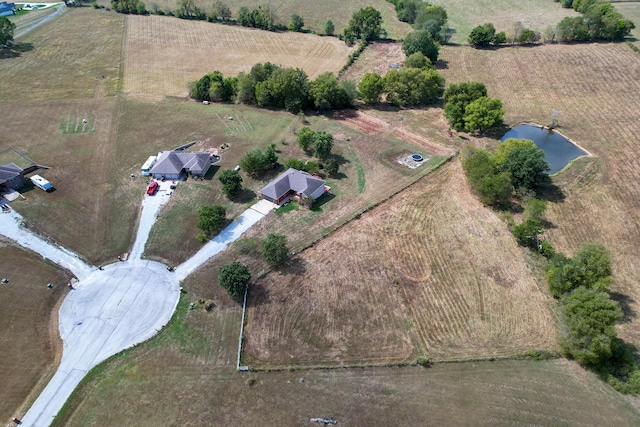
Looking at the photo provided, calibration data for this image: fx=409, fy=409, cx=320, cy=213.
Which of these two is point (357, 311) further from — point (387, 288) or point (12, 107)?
point (12, 107)

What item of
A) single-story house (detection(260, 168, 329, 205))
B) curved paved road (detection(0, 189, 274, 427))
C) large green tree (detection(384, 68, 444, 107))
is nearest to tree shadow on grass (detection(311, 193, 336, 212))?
single-story house (detection(260, 168, 329, 205))

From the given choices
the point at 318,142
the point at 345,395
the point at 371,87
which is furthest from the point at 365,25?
the point at 345,395

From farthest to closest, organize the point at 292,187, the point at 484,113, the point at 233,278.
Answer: the point at 484,113 < the point at 292,187 < the point at 233,278

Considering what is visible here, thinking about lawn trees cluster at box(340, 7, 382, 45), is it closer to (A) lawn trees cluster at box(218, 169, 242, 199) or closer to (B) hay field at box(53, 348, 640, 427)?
(A) lawn trees cluster at box(218, 169, 242, 199)

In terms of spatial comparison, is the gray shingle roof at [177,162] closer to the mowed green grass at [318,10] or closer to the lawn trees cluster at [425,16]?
the mowed green grass at [318,10]

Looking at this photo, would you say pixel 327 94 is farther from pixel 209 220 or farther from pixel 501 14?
pixel 501 14

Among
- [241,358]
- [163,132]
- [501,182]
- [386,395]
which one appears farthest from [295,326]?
[163,132]

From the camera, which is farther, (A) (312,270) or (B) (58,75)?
(B) (58,75)
